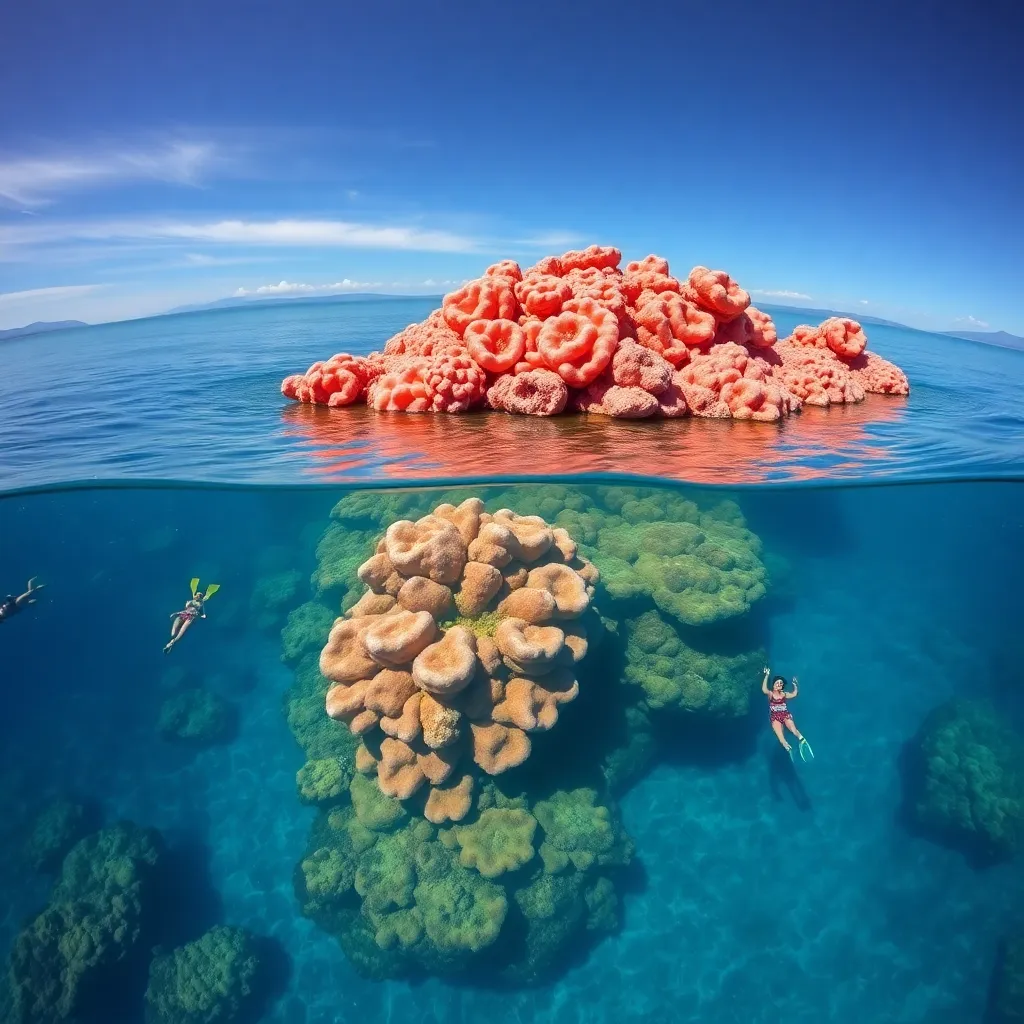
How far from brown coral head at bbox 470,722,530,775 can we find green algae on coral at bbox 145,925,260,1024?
503 cm

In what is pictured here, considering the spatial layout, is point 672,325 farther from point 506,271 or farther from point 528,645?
point 528,645

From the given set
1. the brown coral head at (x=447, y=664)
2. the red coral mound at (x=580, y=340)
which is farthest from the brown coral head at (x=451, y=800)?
→ the red coral mound at (x=580, y=340)

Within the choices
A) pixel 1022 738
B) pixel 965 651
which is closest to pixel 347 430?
pixel 1022 738

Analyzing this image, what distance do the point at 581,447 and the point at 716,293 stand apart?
3775 millimetres

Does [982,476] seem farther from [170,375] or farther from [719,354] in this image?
[170,375]

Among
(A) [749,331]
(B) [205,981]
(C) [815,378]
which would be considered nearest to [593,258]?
(A) [749,331]

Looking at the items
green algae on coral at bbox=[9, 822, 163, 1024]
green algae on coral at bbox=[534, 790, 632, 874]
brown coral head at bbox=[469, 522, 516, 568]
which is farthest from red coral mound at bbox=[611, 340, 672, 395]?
green algae on coral at bbox=[9, 822, 163, 1024]

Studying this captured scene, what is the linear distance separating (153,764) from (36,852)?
2.08 metres

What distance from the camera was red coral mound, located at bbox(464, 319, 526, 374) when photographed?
28.0ft

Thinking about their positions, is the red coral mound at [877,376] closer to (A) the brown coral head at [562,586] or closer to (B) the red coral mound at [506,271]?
(B) the red coral mound at [506,271]

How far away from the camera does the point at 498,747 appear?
21.2 feet

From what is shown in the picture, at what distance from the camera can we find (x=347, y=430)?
8828 millimetres

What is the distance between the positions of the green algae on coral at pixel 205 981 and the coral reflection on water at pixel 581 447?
6.99 meters

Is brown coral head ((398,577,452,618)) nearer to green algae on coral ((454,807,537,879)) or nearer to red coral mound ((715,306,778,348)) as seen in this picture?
green algae on coral ((454,807,537,879))
